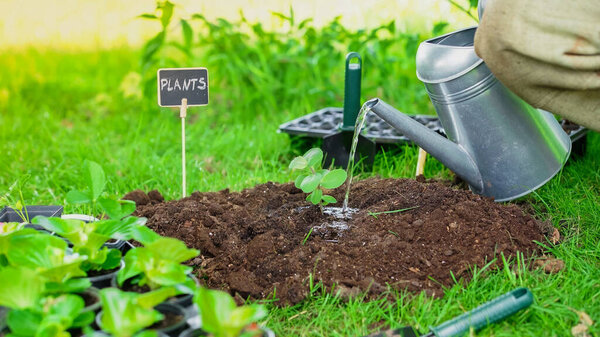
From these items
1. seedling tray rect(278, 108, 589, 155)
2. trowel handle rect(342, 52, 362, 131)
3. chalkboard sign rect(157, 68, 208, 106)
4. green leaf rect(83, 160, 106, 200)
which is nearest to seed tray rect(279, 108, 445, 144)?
seedling tray rect(278, 108, 589, 155)

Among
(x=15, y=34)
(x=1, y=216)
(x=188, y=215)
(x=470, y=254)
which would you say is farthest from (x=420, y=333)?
(x=15, y=34)

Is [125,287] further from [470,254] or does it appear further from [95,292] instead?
[470,254]

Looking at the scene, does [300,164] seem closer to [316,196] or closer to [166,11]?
[316,196]

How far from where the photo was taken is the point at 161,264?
53.2 inches

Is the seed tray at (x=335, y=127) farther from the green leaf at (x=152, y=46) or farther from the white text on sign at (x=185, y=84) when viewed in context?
the green leaf at (x=152, y=46)

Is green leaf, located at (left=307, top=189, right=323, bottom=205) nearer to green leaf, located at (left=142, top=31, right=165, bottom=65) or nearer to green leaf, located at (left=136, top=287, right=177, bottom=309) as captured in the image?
green leaf, located at (left=136, top=287, right=177, bottom=309)

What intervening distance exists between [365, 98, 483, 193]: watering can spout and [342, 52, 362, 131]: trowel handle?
474 mm

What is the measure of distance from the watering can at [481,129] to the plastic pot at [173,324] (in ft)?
3.30

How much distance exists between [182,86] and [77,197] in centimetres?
84

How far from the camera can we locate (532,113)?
210 centimetres

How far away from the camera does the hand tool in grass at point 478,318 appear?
1443mm

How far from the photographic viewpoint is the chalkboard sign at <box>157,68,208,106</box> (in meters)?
2.27

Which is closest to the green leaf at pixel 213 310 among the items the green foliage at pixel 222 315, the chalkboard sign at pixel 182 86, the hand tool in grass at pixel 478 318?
the green foliage at pixel 222 315

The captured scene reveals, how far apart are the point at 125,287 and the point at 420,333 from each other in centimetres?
69
